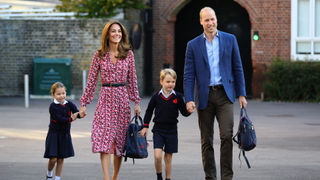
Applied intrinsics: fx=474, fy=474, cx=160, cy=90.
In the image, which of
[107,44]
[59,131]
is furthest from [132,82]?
[59,131]

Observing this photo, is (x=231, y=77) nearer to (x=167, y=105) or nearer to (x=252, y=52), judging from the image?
(x=167, y=105)

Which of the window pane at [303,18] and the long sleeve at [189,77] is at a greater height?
the window pane at [303,18]

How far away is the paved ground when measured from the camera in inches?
237

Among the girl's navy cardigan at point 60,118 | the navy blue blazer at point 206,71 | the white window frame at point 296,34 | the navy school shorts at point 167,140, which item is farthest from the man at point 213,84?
the white window frame at point 296,34

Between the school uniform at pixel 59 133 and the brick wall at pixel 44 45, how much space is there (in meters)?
11.8

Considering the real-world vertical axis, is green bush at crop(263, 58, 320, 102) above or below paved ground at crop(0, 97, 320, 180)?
above

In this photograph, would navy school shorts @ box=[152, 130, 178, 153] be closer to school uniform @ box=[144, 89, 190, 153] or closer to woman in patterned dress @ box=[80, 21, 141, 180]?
school uniform @ box=[144, 89, 190, 153]

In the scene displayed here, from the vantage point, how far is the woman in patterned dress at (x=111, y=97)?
5137mm

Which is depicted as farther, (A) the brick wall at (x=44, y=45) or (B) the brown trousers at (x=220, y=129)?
(A) the brick wall at (x=44, y=45)

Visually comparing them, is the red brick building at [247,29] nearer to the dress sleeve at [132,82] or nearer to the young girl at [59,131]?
the dress sleeve at [132,82]

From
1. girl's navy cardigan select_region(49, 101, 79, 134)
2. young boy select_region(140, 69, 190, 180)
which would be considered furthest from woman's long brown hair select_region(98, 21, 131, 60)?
girl's navy cardigan select_region(49, 101, 79, 134)

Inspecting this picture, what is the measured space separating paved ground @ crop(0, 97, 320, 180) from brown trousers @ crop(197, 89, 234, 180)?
0.63 metres

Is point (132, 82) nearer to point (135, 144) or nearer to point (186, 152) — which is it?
point (135, 144)

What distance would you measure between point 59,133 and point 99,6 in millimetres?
12319
